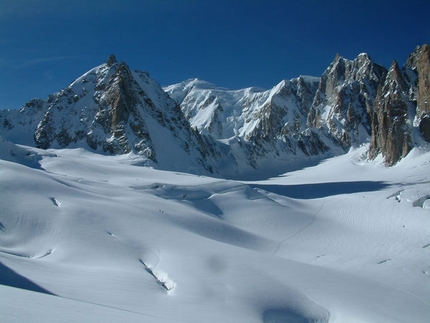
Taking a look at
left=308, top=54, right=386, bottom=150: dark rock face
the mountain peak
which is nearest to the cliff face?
left=308, top=54, right=386, bottom=150: dark rock face

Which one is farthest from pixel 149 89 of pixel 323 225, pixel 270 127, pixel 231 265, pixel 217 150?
pixel 270 127

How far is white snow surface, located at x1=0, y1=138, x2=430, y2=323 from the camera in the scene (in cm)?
820

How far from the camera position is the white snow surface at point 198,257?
8.20 metres

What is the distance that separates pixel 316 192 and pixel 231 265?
29360 mm

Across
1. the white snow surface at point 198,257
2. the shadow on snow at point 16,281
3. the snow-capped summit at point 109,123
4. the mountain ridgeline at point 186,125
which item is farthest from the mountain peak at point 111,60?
the shadow on snow at point 16,281

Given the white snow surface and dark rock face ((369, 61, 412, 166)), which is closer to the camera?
the white snow surface

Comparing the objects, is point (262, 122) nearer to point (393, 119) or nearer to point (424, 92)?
point (393, 119)

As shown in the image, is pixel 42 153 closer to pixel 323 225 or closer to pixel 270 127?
pixel 323 225

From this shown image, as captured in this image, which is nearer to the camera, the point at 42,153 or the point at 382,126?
the point at 42,153

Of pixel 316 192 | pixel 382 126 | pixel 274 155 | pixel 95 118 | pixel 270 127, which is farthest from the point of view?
pixel 270 127

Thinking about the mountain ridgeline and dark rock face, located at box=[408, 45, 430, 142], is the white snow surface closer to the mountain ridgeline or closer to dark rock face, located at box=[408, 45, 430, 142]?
the mountain ridgeline

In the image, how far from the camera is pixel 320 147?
119m

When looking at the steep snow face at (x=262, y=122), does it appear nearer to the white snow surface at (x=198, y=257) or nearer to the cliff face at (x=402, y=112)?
the cliff face at (x=402, y=112)

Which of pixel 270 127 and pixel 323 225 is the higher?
pixel 270 127
